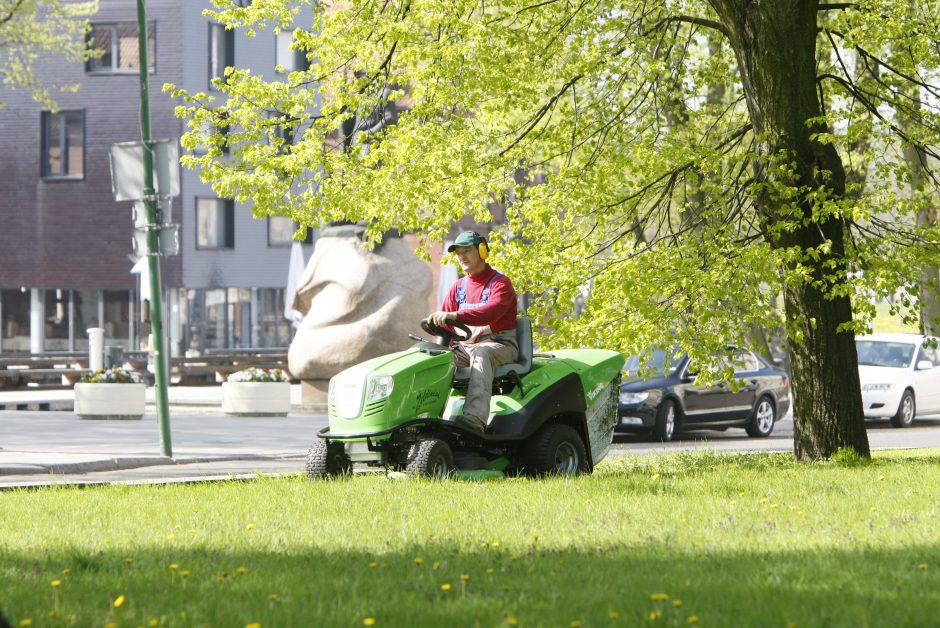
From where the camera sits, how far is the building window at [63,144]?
54312 mm

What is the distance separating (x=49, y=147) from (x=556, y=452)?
Answer: 4647 centimetres

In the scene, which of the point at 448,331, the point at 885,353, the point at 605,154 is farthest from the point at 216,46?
the point at 448,331

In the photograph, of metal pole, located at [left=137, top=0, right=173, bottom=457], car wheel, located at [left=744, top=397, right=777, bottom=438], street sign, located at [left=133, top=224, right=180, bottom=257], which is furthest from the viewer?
car wheel, located at [left=744, top=397, right=777, bottom=438]

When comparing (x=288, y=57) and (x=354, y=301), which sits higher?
(x=288, y=57)

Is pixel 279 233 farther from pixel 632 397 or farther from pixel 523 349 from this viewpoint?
pixel 523 349

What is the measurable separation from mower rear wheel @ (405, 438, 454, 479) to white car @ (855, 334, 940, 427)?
52.0 feet

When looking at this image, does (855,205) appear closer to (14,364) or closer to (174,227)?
(174,227)

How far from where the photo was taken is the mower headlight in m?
10.6

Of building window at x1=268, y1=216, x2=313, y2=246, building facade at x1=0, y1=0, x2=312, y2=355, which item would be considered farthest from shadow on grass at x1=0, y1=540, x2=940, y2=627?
building window at x1=268, y1=216, x2=313, y2=246

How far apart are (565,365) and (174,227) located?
6.63 meters

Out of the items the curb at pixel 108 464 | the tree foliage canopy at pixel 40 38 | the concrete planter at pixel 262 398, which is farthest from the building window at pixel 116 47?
the curb at pixel 108 464

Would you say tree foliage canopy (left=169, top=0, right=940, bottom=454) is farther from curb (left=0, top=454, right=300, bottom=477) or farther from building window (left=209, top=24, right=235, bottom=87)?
building window (left=209, top=24, right=235, bottom=87)

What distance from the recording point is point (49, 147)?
5456 centimetres

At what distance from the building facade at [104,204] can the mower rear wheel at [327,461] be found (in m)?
43.1
